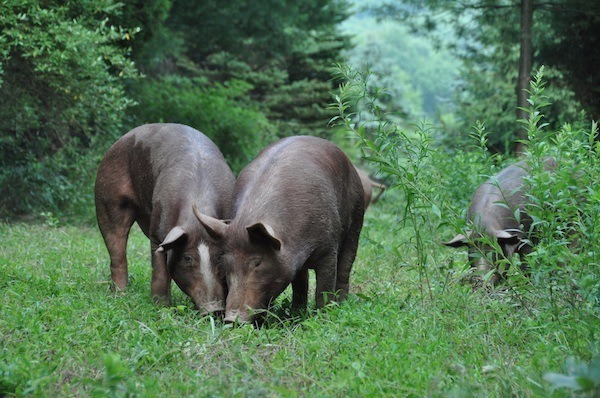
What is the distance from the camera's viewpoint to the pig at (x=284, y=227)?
235 inches

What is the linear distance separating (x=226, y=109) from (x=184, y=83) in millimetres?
1723

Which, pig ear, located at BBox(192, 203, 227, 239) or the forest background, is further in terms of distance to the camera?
the forest background

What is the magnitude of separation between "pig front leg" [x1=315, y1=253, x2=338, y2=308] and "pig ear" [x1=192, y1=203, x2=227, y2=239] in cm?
83

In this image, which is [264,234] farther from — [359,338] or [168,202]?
[168,202]

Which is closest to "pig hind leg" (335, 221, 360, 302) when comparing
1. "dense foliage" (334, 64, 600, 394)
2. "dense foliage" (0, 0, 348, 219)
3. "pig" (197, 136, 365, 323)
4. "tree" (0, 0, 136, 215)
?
"pig" (197, 136, 365, 323)

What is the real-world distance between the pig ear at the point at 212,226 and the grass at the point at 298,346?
2.06 feet

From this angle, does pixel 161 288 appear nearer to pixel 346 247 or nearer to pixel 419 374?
pixel 346 247

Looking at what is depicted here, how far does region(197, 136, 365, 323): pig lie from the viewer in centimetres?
597

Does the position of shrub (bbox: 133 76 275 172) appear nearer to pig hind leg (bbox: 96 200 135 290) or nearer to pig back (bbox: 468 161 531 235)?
pig hind leg (bbox: 96 200 135 290)

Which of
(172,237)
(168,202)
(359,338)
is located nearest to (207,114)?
(168,202)

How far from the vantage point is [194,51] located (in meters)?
24.9

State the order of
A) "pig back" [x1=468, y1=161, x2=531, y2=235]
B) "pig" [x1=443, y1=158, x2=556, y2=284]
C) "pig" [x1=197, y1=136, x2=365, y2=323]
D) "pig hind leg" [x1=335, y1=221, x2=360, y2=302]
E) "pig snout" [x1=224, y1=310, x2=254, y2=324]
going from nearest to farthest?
"pig snout" [x1=224, y1=310, x2=254, y2=324], "pig" [x1=197, y1=136, x2=365, y2=323], "pig hind leg" [x1=335, y1=221, x2=360, y2=302], "pig" [x1=443, y1=158, x2=556, y2=284], "pig back" [x1=468, y1=161, x2=531, y2=235]

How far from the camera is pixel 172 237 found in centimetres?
634

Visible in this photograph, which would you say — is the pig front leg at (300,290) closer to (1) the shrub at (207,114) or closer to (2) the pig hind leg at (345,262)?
(2) the pig hind leg at (345,262)
